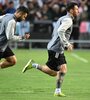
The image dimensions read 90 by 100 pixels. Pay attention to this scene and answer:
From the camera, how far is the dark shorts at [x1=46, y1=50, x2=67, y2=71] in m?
12.6

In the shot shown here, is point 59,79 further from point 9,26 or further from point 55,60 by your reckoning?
point 9,26

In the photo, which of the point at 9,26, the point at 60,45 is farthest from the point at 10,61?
the point at 60,45

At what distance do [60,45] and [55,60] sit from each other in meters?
0.36

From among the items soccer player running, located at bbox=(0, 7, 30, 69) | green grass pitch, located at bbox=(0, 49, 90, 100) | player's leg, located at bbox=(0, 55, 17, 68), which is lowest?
green grass pitch, located at bbox=(0, 49, 90, 100)

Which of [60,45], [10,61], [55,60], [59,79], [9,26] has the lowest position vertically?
[10,61]

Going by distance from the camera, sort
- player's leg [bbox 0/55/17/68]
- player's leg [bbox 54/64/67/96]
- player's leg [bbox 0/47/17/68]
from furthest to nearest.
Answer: player's leg [bbox 0/55/17/68]
player's leg [bbox 0/47/17/68]
player's leg [bbox 54/64/67/96]

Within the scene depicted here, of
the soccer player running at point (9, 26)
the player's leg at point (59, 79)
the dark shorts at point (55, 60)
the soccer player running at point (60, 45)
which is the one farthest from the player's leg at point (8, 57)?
the player's leg at point (59, 79)

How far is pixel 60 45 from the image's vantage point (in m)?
12.6

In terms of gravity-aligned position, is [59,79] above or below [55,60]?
below

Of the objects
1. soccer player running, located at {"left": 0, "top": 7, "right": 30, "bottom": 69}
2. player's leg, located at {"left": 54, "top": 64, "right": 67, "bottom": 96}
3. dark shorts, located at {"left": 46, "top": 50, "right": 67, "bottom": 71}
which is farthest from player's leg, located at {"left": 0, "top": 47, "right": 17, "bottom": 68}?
player's leg, located at {"left": 54, "top": 64, "right": 67, "bottom": 96}

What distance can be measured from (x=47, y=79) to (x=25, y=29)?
12299mm

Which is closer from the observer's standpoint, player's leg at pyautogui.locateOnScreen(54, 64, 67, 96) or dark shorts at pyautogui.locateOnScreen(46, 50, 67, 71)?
player's leg at pyautogui.locateOnScreen(54, 64, 67, 96)

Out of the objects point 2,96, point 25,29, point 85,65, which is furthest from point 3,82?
point 25,29

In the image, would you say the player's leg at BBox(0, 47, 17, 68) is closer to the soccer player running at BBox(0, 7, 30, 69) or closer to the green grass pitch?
the soccer player running at BBox(0, 7, 30, 69)
